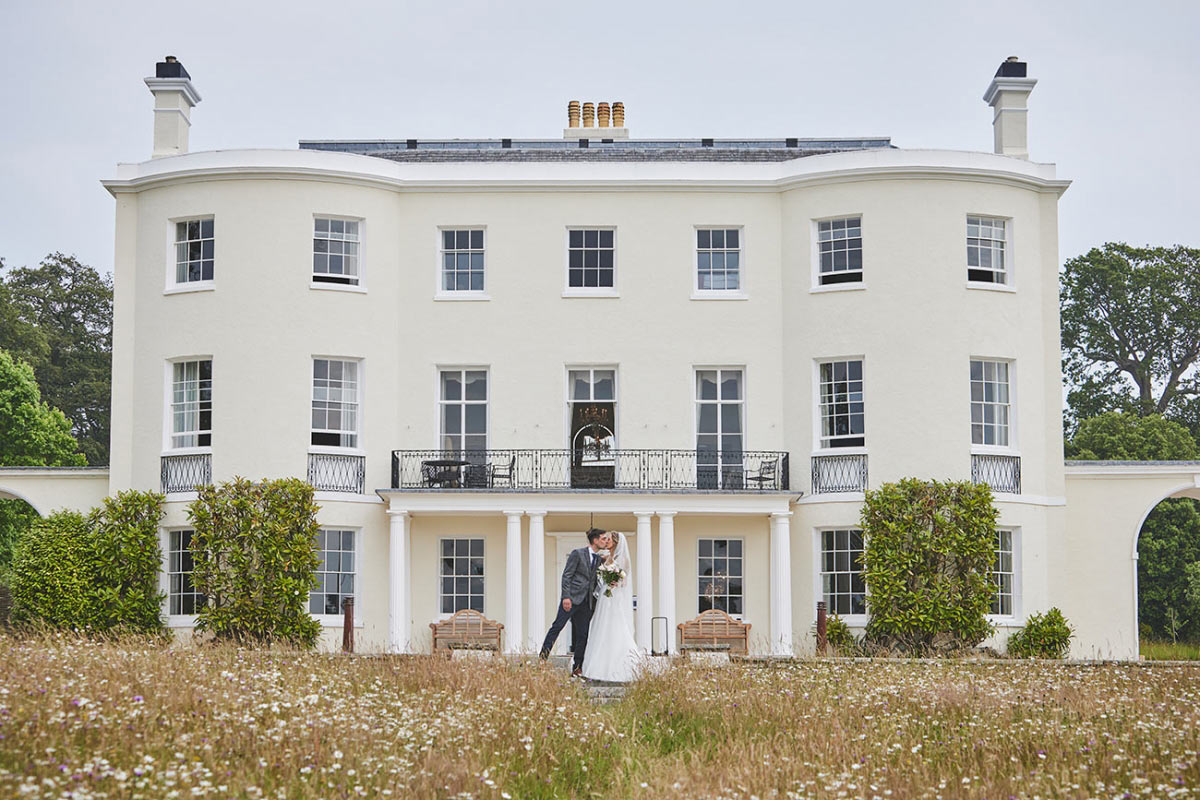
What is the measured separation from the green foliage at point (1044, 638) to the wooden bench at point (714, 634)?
4613mm

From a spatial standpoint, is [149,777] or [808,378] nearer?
[149,777]

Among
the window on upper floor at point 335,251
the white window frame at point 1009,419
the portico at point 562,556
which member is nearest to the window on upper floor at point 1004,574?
the white window frame at point 1009,419

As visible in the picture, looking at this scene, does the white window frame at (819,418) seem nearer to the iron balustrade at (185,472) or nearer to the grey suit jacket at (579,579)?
the grey suit jacket at (579,579)

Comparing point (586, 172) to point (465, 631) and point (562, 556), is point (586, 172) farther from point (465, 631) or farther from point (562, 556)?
point (465, 631)

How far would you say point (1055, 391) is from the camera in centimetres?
2897

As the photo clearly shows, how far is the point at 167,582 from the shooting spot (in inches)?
1101

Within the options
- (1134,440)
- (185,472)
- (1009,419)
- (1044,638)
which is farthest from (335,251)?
(1134,440)

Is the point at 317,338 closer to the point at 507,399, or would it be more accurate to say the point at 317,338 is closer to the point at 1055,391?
the point at 507,399

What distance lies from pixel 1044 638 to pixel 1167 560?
2133cm

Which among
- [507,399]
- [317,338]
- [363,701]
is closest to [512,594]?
[507,399]

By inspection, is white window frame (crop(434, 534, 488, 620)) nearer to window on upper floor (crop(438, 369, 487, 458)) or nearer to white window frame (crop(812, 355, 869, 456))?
window on upper floor (crop(438, 369, 487, 458))

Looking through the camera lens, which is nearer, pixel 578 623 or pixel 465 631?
pixel 578 623

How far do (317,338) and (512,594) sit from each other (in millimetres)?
5775

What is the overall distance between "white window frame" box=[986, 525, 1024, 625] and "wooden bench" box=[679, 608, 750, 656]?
444cm
